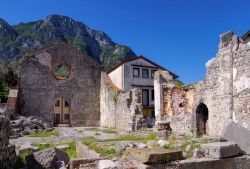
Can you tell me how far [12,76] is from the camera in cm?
3553

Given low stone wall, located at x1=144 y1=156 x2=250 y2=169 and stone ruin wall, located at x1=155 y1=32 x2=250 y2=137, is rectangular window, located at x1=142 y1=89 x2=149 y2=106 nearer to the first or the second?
stone ruin wall, located at x1=155 y1=32 x2=250 y2=137

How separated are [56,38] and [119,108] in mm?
112247

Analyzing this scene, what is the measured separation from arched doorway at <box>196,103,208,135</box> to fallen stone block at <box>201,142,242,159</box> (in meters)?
11.2

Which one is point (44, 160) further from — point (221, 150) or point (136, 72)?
point (136, 72)

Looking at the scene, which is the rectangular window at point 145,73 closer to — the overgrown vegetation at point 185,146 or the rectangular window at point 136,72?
the rectangular window at point 136,72

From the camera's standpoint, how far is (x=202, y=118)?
17.0 metres

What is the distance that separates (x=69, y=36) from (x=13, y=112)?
123692 mm

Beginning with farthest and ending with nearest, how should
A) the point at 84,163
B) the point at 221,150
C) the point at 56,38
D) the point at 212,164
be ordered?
the point at 56,38
the point at 84,163
the point at 221,150
the point at 212,164

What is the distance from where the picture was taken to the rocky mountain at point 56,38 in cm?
11056

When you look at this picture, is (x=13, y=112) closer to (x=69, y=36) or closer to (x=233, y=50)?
(x=233, y=50)

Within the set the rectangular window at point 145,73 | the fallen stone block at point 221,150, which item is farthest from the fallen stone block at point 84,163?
the rectangular window at point 145,73

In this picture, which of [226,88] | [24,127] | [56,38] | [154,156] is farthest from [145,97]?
[56,38]

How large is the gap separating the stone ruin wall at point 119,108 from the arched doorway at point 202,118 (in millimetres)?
5986

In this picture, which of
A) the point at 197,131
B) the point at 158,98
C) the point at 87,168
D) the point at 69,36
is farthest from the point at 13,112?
the point at 69,36
